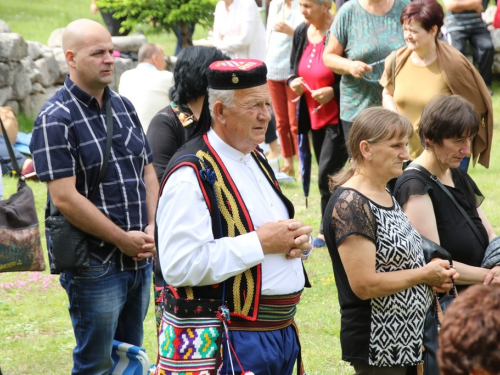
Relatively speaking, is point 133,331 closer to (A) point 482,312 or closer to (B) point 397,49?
(A) point 482,312

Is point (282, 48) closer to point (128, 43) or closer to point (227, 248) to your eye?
point (128, 43)

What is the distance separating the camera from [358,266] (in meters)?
3.52

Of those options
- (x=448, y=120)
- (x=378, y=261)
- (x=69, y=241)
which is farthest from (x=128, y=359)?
(x=448, y=120)

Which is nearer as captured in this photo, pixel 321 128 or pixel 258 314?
pixel 258 314

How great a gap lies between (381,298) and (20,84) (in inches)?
340

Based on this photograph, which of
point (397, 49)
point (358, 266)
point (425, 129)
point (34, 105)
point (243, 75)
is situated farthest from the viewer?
point (34, 105)

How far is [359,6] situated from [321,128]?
1.21m

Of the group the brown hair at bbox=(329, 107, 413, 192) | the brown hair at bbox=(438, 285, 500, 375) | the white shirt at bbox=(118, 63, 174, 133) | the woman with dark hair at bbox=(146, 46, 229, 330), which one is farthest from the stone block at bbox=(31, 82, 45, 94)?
the brown hair at bbox=(438, 285, 500, 375)

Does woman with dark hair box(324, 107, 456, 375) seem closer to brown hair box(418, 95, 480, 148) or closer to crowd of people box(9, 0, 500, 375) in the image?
crowd of people box(9, 0, 500, 375)

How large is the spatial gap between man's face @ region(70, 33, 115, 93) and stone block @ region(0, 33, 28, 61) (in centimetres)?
724

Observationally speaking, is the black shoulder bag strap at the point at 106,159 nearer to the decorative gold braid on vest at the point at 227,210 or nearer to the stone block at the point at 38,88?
the decorative gold braid on vest at the point at 227,210

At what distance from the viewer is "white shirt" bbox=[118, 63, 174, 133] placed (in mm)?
7743

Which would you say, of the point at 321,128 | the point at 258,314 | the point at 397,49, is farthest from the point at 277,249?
the point at 321,128

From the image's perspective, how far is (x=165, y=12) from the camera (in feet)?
40.8
